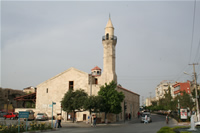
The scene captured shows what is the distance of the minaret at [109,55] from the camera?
39.7 meters

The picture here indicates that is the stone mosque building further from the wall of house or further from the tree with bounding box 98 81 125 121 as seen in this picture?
the tree with bounding box 98 81 125 121

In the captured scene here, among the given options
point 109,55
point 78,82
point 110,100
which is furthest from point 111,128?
point 109,55

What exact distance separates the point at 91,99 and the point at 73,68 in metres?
11.8

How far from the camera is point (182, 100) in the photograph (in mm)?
38875

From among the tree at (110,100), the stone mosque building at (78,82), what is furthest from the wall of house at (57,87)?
the tree at (110,100)

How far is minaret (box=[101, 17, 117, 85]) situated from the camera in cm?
3966

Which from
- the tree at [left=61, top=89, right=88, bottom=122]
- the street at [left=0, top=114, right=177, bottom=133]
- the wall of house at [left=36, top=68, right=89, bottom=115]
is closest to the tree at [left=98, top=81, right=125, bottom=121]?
the tree at [left=61, top=89, right=88, bottom=122]

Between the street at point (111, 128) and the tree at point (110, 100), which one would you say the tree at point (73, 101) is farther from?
the street at point (111, 128)

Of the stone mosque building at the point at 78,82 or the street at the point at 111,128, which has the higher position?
the stone mosque building at the point at 78,82

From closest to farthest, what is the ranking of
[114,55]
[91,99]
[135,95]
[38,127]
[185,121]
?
[38,127], [91,99], [185,121], [114,55], [135,95]

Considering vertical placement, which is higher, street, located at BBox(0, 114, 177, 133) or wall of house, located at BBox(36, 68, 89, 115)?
wall of house, located at BBox(36, 68, 89, 115)

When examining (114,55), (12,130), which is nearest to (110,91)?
(114,55)

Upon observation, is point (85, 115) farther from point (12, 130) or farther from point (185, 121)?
point (12, 130)

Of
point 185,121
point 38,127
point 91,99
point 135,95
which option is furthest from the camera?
point 135,95
